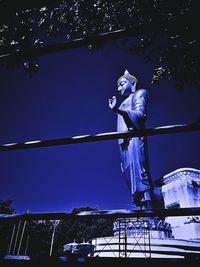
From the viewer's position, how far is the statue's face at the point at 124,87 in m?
18.5

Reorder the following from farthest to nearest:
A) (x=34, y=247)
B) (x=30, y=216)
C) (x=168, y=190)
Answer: (x=34, y=247) < (x=168, y=190) < (x=30, y=216)

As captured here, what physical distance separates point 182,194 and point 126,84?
1471 cm

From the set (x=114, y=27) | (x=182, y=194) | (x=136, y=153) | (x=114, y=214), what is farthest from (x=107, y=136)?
(x=182, y=194)

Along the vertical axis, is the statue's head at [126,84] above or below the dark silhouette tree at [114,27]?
above

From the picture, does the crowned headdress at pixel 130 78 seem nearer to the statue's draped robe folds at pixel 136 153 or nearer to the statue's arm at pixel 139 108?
the statue's draped robe folds at pixel 136 153

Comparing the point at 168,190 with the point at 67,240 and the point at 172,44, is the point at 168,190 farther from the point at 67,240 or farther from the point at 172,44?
the point at 67,240

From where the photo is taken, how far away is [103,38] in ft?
4.48

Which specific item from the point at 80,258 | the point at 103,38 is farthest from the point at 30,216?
the point at 103,38

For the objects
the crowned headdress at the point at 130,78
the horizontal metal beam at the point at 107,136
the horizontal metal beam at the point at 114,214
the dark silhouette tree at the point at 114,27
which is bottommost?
the horizontal metal beam at the point at 114,214

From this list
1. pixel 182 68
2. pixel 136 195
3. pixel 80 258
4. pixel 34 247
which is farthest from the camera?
pixel 34 247

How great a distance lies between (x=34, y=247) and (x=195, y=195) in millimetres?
36632

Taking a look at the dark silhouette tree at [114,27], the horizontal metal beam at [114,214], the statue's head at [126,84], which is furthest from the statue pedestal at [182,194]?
the horizontal metal beam at [114,214]

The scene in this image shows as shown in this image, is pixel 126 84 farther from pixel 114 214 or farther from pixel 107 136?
pixel 114 214

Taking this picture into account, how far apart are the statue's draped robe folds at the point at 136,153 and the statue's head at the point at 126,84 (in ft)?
4.67
